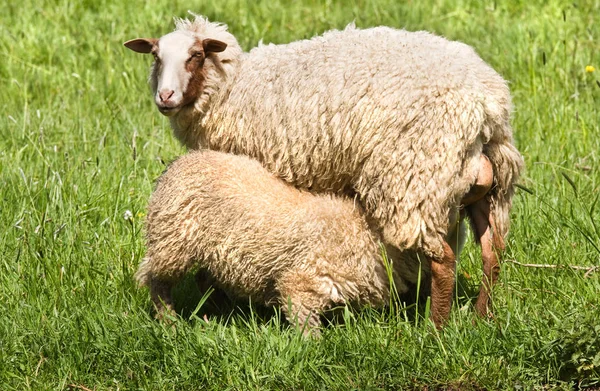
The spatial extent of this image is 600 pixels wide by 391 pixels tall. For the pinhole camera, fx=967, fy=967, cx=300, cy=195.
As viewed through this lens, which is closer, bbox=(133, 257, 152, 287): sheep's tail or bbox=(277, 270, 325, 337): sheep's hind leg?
bbox=(277, 270, 325, 337): sheep's hind leg

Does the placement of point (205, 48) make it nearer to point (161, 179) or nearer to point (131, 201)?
point (161, 179)

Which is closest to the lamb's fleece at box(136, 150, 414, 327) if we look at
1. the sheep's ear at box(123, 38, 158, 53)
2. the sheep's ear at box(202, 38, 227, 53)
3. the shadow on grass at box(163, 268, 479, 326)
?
the shadow on grass at box(163, 268, 479, 326)

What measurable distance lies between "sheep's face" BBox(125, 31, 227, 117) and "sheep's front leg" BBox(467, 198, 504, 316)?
4.52 ft

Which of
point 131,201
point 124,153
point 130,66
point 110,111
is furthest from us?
point 130,66

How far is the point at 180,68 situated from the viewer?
14.4ft

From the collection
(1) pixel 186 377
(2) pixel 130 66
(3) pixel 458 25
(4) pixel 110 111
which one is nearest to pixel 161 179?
(1) pixel 186 377

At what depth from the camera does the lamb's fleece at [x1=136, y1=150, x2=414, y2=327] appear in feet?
13.2

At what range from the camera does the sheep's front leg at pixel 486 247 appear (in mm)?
4148

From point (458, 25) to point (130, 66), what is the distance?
104 inches

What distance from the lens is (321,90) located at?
161 inches

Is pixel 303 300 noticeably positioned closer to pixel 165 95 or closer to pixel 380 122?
pixel 380 122

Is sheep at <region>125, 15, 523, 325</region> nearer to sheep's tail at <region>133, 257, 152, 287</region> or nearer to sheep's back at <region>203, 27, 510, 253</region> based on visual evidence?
sheep's back at <region>203, 27, 510, 253</region>

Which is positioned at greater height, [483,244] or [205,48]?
[205,48]

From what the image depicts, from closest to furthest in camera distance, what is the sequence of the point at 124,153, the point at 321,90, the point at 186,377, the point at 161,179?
the point at 186,377 → the point at 321,90 → the point at 161,179 → the point at 124,153
